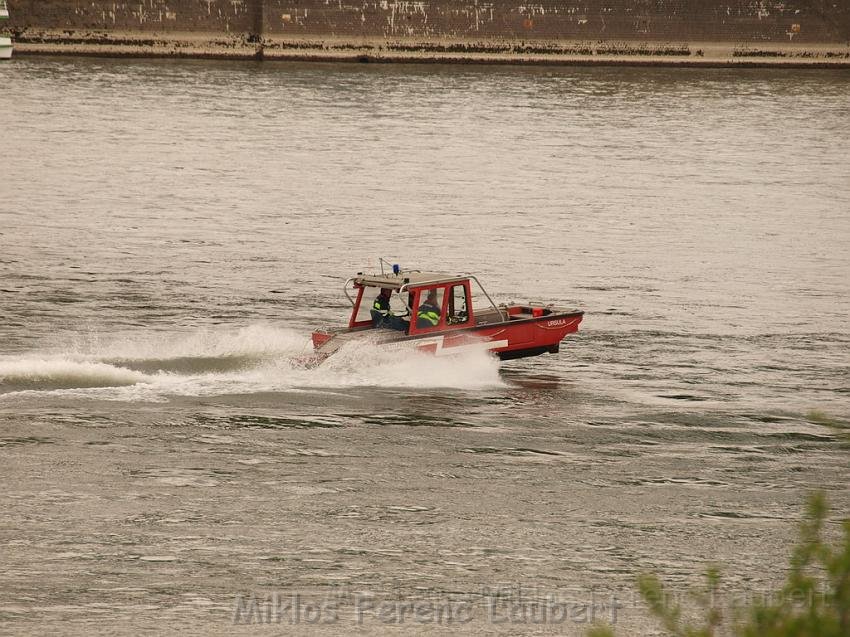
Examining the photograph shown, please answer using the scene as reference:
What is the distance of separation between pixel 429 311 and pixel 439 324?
0.80 feet

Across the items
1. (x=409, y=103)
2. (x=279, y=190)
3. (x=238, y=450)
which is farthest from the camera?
(x=409, y=103)

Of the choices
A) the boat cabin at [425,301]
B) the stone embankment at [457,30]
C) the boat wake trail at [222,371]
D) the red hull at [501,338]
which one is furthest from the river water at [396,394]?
the stone embankment at [457,30]

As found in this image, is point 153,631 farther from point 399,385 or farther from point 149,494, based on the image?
point 399,385

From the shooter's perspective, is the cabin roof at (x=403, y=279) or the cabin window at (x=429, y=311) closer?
the cabin roof at (x=403, y=279)

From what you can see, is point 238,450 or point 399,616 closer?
point 399,616

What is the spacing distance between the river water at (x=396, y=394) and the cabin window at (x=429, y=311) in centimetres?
57

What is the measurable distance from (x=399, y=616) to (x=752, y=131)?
1846 inches

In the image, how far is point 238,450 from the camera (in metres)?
17.8

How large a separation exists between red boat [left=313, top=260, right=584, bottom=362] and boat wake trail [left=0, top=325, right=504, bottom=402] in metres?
0.18

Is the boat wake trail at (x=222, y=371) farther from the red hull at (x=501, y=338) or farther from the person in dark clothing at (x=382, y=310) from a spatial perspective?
the person in dark clothing at (x=382, y=310)

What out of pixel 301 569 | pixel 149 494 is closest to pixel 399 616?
pixel 301 569

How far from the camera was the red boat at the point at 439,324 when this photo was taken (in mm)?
20266

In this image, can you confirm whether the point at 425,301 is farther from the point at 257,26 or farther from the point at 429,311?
the point at 257,26

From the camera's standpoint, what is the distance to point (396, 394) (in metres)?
20.1
